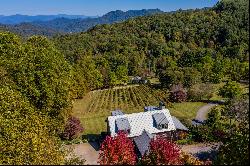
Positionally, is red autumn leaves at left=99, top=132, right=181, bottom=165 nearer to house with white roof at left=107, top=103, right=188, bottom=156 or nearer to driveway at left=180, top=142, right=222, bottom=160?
driveway at left=180, top=142, right=222, bottom=160

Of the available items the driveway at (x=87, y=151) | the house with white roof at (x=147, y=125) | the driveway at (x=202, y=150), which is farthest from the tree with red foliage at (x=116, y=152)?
the house with white roof at (x=147, y=125)

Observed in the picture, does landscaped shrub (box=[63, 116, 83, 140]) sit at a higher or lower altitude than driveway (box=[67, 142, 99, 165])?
higher

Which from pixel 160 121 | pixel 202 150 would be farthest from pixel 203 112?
pixel 202 150

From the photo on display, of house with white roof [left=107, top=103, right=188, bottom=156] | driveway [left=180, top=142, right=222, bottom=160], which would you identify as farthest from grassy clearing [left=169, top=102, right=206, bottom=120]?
driveway [left=180, top=142, right=222, bottom=160]

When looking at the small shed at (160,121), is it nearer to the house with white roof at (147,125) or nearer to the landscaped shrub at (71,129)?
the house with white roof at (147,125)

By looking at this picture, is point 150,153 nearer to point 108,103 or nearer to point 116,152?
point 116,152

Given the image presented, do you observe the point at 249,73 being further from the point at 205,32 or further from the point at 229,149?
the point at 205,32
